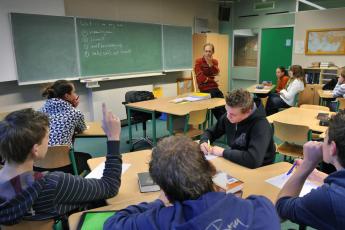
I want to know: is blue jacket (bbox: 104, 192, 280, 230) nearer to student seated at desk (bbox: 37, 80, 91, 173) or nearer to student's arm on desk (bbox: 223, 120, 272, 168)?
student's arm on desk (bbox: 223, 120, 272, 168)

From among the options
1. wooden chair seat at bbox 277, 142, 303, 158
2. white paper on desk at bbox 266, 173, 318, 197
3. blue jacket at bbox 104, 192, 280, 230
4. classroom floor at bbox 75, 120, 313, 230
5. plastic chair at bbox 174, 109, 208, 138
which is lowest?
classroom floor at bbox 75, 120, 313, 230

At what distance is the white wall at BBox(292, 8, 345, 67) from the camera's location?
6926mm

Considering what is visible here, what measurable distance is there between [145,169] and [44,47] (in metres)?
3.54

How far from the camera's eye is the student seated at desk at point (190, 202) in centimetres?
84

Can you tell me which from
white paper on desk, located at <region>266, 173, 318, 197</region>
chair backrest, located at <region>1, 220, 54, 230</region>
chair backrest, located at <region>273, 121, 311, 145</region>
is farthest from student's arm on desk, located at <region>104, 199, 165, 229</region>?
chair backrest, located at <region>273, 121, 311, 145</region>

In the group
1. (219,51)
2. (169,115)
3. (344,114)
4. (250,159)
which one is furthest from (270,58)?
(344,114)

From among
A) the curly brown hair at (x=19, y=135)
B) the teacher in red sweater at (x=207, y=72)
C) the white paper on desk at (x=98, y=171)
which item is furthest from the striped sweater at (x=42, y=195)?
the teacher in red sweater at (x=207, y=72)

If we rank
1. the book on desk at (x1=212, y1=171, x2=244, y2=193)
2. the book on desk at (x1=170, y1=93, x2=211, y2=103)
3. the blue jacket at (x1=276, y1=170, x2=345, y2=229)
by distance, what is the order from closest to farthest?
1. the blue jacket at (x1=276, y1=170, x2=345, y2=229)
2. the book on desk at (x1=212, y1=171, x2=244, y2=193)
3. the book on desk at (x1=170, y1=93, x2=211, y2=103)

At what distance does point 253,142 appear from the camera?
6.86ft

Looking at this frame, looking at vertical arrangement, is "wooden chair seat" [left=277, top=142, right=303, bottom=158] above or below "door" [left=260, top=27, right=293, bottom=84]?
below

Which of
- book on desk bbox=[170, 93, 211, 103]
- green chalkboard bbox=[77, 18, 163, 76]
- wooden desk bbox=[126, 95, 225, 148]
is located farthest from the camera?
green chalkboard bbox=[77, 18, 163, 76]

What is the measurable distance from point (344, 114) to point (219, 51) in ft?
23.2

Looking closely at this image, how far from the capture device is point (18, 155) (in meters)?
1.32

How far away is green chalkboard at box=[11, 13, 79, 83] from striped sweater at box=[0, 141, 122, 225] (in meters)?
3.65
